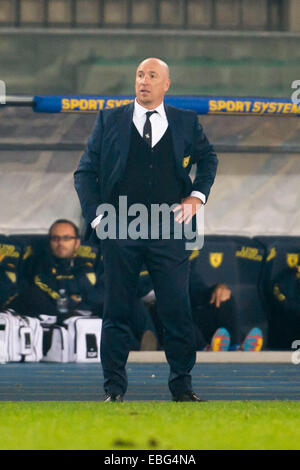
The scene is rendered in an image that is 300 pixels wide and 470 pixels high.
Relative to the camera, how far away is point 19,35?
10.3 metres

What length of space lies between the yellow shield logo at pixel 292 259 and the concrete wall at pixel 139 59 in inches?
56.7

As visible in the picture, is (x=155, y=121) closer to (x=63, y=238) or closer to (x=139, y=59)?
(x=63, y=238)

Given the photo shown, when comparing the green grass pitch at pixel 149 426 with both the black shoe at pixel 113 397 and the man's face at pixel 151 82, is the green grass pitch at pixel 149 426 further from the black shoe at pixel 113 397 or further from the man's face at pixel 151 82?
the man's face at pixel 151 82

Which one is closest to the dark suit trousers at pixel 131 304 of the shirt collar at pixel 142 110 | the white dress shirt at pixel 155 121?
the white dress shirt at pixel 155 121

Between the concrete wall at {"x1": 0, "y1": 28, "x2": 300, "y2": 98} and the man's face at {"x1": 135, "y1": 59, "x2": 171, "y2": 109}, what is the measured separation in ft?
15.9

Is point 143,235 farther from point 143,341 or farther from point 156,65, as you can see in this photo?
point 143,341

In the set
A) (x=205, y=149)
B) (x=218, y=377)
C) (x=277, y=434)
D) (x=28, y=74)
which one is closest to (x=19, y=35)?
(x=28, y=74)

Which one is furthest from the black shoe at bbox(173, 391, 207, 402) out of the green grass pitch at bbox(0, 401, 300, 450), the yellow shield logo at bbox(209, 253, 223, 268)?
the yellow shield logo at bbox(209, 253, 223, 268)

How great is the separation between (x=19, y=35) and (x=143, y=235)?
555 cm

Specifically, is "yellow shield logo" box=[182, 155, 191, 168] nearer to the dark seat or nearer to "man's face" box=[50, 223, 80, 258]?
"man's face" box=[50, 223, 80, 258]

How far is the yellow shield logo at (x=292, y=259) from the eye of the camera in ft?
Result: 32.8

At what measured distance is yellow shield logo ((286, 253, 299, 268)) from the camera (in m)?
9.99

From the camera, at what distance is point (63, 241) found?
9664mm

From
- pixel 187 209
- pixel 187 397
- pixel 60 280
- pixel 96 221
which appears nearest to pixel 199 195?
pixel 187 209
